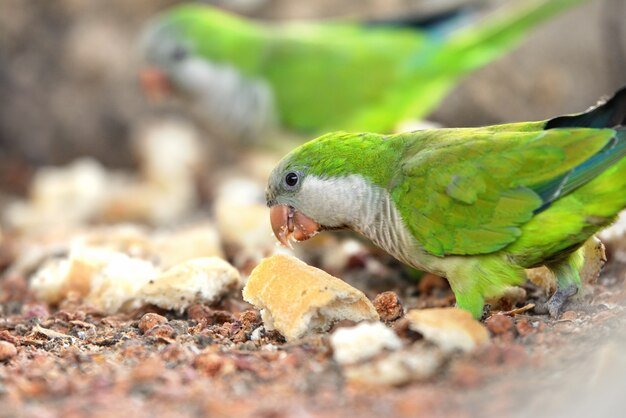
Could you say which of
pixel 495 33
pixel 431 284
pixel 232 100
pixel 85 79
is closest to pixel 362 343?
pixel 431 284

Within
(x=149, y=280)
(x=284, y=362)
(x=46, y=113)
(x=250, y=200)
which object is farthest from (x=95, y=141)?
(x=284, y=362)

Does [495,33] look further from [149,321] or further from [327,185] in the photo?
[149,321]

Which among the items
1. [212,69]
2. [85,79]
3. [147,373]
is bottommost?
[147,373]

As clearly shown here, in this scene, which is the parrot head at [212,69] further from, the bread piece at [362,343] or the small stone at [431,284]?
the bread piece at [362,343]

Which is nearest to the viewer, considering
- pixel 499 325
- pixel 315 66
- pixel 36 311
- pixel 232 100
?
pixel 499 325

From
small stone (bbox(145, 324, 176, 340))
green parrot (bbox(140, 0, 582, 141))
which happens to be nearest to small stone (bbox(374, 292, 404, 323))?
small stone (bbox(145, 324, 176, 340))

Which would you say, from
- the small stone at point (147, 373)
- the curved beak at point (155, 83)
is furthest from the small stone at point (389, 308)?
the curved beak at point (155, 83)
